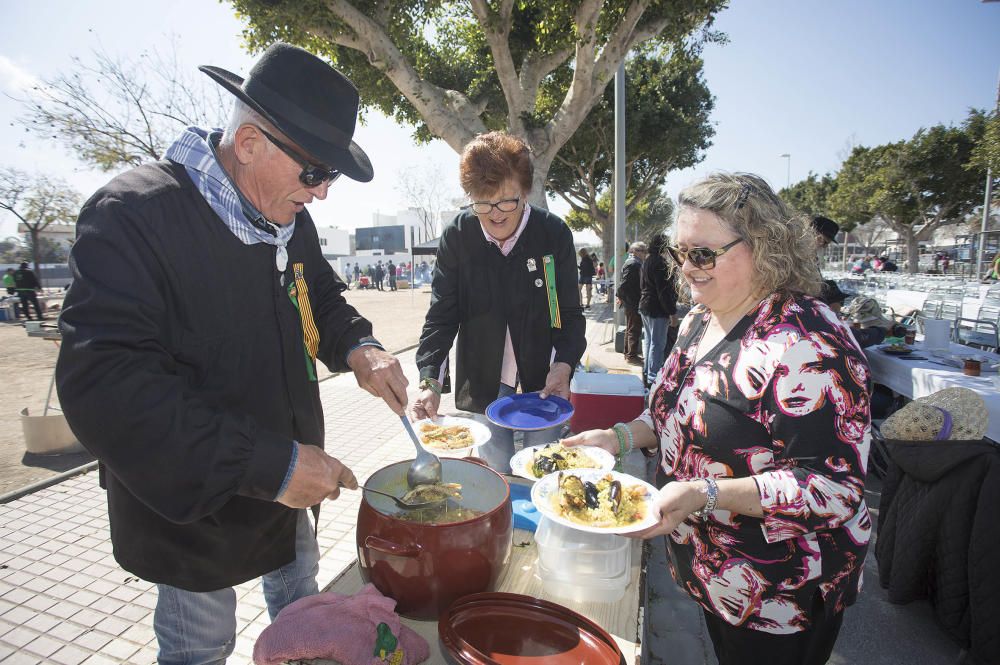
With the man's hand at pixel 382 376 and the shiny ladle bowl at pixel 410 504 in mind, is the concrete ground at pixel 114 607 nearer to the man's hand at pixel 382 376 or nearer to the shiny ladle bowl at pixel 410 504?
the shiny ladle bowl at pixel 410 504

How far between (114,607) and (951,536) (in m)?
4.26

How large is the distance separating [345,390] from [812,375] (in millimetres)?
6936

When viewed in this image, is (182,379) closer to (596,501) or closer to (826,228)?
(596,501)

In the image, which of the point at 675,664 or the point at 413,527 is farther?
the point at 675,664

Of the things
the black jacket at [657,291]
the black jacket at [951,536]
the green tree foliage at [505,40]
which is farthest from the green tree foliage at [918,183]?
the black jacket at [951,536]

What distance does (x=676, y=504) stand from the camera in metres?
1.24

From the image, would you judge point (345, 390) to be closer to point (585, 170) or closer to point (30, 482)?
point (30, 482)

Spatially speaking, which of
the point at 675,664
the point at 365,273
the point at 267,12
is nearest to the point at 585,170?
the point at 267,12

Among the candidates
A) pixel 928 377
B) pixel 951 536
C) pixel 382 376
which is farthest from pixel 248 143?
pixel 928 377

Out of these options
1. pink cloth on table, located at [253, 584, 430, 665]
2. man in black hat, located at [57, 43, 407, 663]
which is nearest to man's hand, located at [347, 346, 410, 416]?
man in black hat, located at [57, 43, 407, 663]

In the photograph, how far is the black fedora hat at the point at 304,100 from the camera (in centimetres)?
120

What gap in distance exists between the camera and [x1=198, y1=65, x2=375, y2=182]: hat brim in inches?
46.9

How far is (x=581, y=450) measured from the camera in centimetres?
183

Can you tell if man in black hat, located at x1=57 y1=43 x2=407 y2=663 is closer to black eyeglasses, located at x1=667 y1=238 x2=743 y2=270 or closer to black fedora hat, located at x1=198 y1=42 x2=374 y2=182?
black fedora hat, located at x1=198 y1=42 x2=374 y2=182
